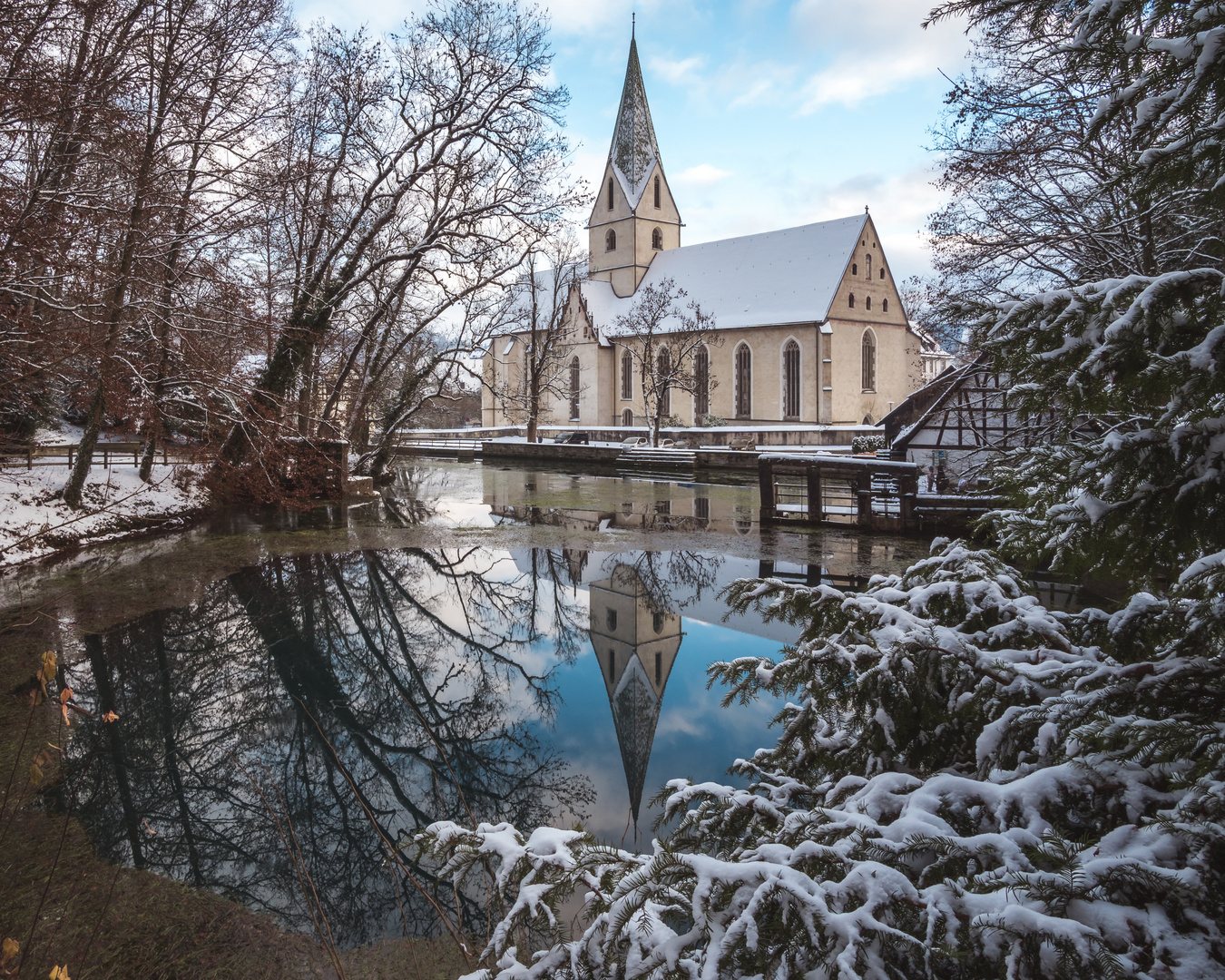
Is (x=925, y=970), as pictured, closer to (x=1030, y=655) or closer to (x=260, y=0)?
(x=1030, y=655)

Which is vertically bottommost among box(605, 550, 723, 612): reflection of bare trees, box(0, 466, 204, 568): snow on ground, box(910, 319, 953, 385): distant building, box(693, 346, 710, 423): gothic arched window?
box(605, 550, 723, 612): reflection of bare trees

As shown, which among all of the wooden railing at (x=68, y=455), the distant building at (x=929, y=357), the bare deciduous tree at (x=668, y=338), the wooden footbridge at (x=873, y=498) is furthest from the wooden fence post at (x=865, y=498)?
the bare deciduous tree at (x=668, y=338)

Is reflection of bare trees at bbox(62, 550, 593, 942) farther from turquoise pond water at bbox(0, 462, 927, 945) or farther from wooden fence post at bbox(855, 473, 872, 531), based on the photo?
wooden fence post at bbox(855, 473, 872, 531)

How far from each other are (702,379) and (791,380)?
18.4ft

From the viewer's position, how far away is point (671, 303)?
50.9m

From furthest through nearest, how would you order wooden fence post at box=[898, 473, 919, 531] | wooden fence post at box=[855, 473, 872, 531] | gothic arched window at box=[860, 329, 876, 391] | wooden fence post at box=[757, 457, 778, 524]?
gothic arched window at box=[860, 329, 876, 391] < wooden fence post at box=[757, 457, 778, 524] < wooden fence post at box=[855, 473, 872, 531] < wooden fence post at box=[898, 473, 919, 531]

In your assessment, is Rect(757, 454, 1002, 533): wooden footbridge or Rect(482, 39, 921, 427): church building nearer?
Rect(757, 454, 1002, 533): wooden footbridge

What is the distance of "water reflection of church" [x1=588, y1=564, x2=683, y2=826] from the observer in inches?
226

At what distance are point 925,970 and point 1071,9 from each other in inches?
108

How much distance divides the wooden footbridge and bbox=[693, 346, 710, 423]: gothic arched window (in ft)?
107

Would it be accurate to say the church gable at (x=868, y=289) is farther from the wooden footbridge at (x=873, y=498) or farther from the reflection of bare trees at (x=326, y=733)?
the reflection of bare trees at (x=326, y=733)

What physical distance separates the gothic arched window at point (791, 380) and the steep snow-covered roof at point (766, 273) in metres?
1.70

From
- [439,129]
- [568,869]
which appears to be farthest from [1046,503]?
[439,129]

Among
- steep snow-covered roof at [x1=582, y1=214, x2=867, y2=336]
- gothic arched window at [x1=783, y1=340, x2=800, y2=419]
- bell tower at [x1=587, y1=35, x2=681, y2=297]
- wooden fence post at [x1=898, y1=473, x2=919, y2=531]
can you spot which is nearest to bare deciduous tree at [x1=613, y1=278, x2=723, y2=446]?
steep snow-covered roof at [x1=582, y1=214, x2=867, y2=336]
